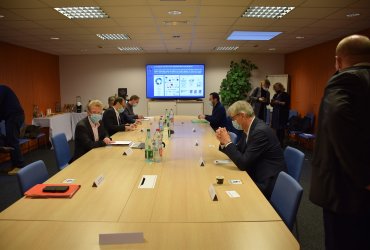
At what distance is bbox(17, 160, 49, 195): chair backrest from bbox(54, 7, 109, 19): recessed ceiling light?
108 inches

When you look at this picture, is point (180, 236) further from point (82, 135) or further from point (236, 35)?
point (236, 35)

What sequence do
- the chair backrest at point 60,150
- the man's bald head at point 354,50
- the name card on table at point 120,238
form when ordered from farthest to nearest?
the chair backrest at point 60,150 < the man's bald head at point 354,50 < the name card on table at point 120,238

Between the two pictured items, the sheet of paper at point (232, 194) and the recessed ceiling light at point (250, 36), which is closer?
the sheet of paper at point (232, 194)

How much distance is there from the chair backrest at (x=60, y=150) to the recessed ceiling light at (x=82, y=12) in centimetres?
189

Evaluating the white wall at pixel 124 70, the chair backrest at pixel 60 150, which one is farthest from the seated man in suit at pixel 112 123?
the white wall at pixel 124 70

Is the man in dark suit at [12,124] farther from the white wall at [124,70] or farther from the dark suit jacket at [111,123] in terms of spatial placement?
the white wall at [124,70]

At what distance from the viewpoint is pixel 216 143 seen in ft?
13.0

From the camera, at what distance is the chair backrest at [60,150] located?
144 inches

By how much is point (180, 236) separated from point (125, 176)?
3.64 feet

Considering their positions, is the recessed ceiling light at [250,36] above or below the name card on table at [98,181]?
above

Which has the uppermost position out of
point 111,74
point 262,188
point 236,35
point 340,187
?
point 236,35

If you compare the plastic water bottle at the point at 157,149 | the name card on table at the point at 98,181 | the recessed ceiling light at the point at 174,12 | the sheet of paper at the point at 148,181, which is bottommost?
the sheet of paper at the point at 148,181

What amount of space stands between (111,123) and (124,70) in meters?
5.26

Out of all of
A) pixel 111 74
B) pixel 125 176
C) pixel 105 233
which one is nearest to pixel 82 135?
pixel 125 176
